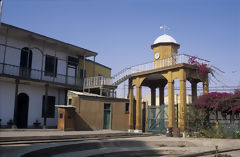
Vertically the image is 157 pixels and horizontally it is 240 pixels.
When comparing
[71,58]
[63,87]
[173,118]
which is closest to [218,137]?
[173,118]

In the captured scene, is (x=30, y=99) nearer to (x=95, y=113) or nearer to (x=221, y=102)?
(x=95, y=113)

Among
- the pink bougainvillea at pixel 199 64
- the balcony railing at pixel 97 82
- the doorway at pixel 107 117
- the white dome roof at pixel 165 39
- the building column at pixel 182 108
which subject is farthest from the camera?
the balcony railing at pixel 97 82

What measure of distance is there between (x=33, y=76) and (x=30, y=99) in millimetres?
1922

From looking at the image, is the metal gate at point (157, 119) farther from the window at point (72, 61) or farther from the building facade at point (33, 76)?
the window at point (72, 61)

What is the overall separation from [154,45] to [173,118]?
6.88 metres

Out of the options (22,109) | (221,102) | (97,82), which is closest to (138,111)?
(97,82)

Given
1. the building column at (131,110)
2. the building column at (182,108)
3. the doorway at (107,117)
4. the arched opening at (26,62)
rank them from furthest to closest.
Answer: the building column at (131,110) → the doorway at (107,117) → the arched opening at (26,62) → the building column at (182,108)

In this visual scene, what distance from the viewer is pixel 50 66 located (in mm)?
21609

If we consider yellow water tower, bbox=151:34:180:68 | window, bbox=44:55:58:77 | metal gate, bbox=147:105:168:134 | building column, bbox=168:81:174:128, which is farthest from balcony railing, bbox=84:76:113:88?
building column, bbox=168:81:174:128

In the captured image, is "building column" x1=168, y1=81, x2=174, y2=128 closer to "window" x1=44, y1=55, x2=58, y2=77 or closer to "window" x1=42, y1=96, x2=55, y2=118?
"window" x1=44, y1=55, x2=58, y2=77

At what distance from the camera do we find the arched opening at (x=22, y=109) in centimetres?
1966

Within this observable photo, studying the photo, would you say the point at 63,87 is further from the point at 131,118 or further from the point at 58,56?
the point at 131,118

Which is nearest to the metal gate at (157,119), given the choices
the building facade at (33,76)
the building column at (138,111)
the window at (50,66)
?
the building column at (138,111)

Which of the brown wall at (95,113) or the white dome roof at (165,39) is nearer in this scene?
the brown wall at (95,113)
